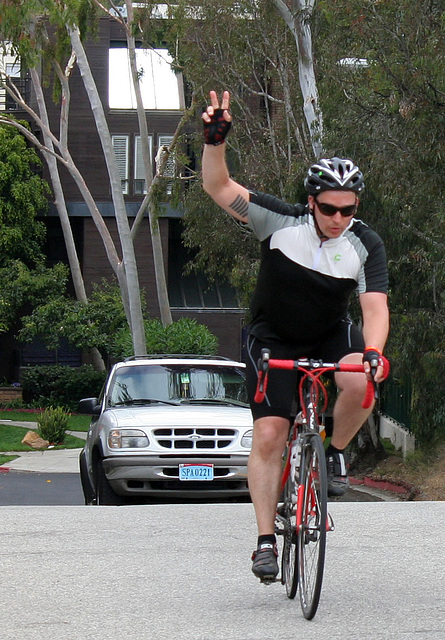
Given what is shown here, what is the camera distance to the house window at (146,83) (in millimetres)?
38250

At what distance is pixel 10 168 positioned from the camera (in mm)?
36406

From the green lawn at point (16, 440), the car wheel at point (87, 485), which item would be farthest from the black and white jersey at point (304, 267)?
the green lawn at point (16, 440)

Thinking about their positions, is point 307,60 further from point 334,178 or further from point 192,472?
point 334,178

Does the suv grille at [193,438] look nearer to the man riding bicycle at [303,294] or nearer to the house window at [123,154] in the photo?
the man riding bicycle at [303,294]

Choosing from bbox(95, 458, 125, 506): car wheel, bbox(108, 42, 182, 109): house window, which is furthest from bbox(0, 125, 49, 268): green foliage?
bbox(95, 458, 125, 506): car wheel

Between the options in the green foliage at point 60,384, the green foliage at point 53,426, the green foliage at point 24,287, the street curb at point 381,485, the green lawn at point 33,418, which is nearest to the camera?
the street curb at point 381,485

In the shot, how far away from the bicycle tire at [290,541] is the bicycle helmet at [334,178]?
4.50ft

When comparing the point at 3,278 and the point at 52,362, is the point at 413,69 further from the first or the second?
the point at 52,362

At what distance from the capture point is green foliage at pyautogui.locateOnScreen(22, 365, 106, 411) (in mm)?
37062

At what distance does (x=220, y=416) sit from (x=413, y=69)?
6237mm

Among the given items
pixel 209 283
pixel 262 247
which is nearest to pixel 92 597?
pixel 262 247

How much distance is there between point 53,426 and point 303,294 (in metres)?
20.9

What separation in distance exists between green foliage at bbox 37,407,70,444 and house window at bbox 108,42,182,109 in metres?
15.7

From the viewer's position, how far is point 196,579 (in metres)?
5.99
